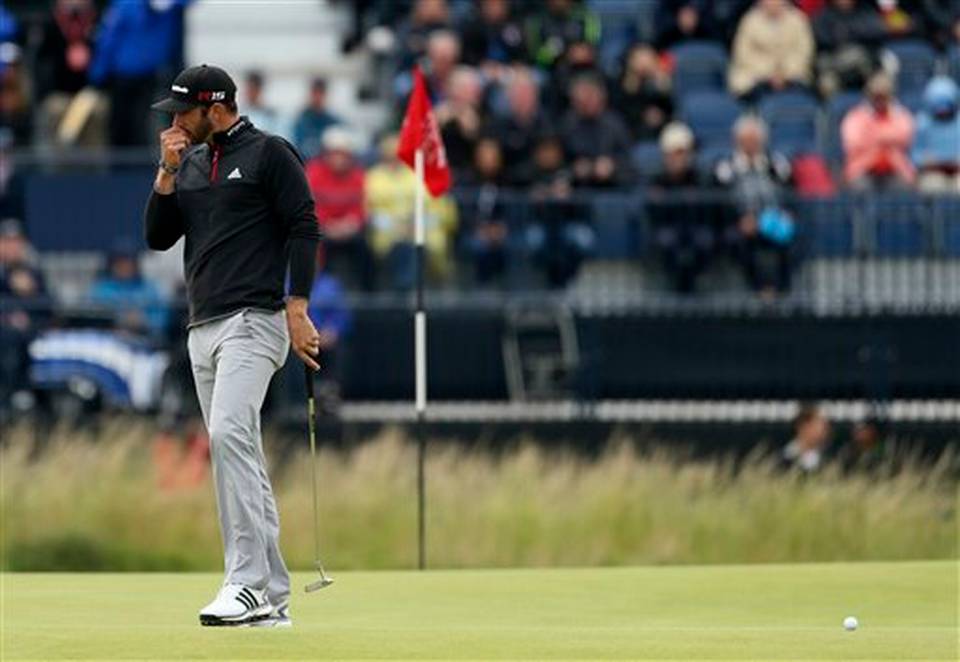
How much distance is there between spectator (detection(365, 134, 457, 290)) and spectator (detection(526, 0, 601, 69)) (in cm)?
283

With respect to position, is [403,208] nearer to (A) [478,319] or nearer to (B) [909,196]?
(A) [478,319]

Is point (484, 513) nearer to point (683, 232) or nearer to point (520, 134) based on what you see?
point (683, 232)

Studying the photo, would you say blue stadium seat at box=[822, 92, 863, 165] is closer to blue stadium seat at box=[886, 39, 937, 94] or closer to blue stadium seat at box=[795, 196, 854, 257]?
blue stadium seat at box=[886, 39, 937, 94]

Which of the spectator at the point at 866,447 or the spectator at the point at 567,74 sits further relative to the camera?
the spectator at the point at 567,74

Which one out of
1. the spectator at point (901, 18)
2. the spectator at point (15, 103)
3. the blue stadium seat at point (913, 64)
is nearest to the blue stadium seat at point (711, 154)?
the blue stadium seat at point (913, 64)

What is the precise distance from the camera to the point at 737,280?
23.5 meters

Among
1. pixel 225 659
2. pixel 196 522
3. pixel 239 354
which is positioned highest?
pixel 239 354

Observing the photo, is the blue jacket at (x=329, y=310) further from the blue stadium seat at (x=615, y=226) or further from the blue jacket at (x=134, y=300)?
the blue stadium seat at (x=615, y=226)

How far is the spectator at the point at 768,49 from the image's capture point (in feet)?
83.8

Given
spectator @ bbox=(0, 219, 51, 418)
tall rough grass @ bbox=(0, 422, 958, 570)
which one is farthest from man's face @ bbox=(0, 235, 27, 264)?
tall rough grass @ bbox=(0, 422, 958, 570)

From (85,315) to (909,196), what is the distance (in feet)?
21.4

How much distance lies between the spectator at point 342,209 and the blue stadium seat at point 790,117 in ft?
13.1

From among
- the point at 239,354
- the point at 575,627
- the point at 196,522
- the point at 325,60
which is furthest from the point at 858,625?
the point at 325,60

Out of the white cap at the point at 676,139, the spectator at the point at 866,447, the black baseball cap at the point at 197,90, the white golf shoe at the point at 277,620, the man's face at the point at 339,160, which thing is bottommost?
the spectator at the point at 866,447
